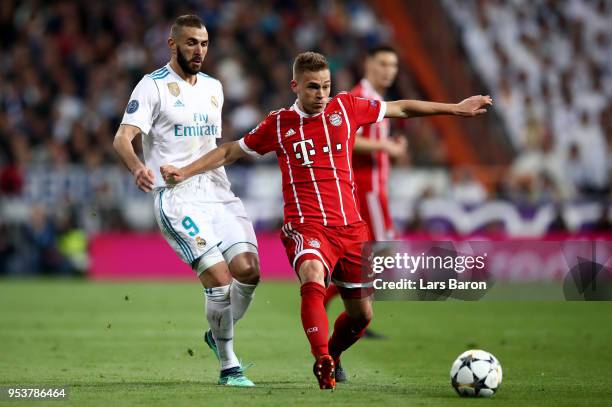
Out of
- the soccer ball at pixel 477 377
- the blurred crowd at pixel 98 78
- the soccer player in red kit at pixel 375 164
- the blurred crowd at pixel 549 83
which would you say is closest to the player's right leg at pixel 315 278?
the soccer ball at pixel 477 377

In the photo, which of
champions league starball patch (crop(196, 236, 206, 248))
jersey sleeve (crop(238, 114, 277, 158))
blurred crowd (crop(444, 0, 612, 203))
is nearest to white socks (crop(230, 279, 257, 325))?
champions league starball patch (crop(196, 236, 206, 248))

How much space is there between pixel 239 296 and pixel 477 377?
1.80 m

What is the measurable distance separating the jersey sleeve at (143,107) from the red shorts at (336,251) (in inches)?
47.1

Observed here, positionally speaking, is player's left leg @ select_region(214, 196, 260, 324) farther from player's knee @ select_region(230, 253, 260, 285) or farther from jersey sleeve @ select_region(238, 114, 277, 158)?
jersey sleeve @ select_region(238, 114, 277, 158)

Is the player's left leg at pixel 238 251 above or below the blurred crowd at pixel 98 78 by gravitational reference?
below

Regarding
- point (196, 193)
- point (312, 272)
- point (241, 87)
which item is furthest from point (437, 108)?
point (241, 87)

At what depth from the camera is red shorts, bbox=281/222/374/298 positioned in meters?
6.97

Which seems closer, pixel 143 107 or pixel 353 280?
pixel 353 280

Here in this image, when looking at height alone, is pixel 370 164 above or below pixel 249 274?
above

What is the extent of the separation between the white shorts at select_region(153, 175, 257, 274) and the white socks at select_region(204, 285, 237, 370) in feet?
0.65

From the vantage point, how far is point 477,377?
6.66m

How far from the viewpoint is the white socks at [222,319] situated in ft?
24.2

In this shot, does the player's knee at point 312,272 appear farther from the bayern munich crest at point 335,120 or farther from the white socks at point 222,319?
the bayern munich crest at point 335,120

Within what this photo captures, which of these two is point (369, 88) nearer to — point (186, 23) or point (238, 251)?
point (186, 23)
